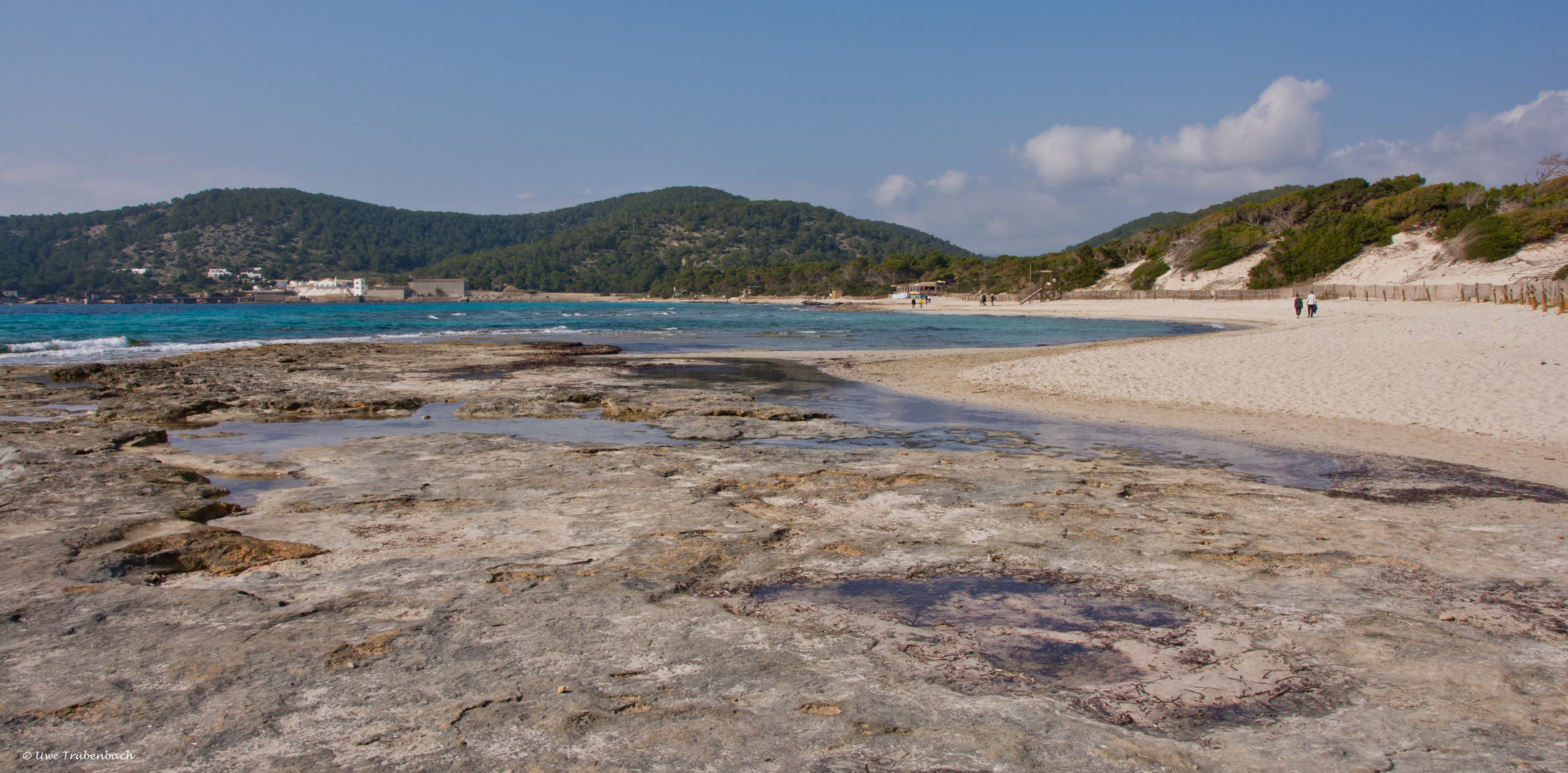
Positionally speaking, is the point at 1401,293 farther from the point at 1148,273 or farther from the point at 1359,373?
the point at 1148,273

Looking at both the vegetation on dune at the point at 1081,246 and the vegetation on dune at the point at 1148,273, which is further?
the vegetation on dune at the point at 1148,273

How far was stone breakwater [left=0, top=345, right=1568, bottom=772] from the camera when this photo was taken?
9.85 ft

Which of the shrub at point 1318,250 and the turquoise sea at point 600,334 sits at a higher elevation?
the shrub at point 1318,250

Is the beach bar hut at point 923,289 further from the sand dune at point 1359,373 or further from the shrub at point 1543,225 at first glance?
the sand dune at point 1359,373

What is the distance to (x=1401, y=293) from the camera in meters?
43.8

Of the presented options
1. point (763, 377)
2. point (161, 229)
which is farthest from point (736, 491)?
point (161, 229)

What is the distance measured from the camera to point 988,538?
18.9ft

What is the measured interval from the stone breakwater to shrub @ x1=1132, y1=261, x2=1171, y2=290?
79242mm

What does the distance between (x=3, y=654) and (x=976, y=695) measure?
438 cm

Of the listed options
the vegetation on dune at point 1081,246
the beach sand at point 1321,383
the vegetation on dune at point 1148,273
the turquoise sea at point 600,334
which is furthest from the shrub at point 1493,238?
the vegetation on dune at point 1148,273

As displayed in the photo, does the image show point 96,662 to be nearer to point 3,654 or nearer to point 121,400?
point 3,654

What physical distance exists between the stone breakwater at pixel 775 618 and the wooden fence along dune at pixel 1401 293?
28410mm

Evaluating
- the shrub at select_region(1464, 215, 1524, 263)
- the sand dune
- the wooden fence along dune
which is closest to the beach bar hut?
the wooden fence along dune

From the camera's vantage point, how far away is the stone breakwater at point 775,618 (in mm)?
3002
